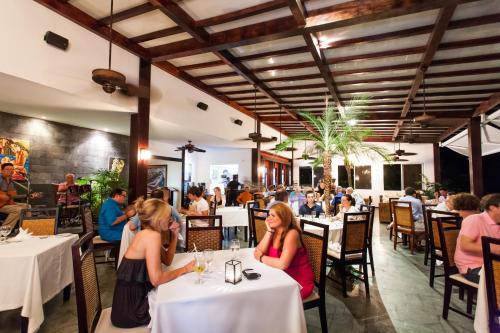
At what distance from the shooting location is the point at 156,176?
367 inches

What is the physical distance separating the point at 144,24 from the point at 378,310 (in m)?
5.16

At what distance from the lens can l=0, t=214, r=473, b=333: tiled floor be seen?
261cm

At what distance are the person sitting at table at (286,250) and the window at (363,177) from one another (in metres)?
13.4

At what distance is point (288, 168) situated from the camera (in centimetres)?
1628

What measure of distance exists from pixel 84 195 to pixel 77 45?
3.77 m

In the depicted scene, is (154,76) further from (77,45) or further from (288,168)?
(288,168)

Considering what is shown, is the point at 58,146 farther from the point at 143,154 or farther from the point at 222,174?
the point at 222,174

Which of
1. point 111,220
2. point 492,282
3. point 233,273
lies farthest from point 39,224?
point 492,282

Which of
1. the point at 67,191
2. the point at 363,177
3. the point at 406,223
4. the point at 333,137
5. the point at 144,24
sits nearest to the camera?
the point at 144,24

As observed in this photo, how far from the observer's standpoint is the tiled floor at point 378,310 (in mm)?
2611

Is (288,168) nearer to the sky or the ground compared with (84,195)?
nearer to the sky

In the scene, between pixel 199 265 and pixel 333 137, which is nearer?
pixel 199 265

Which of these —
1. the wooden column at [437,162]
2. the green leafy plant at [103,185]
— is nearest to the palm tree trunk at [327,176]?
the green leafy plant at [103,185]

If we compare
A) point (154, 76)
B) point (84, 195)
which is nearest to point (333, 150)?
point (154, 76)
